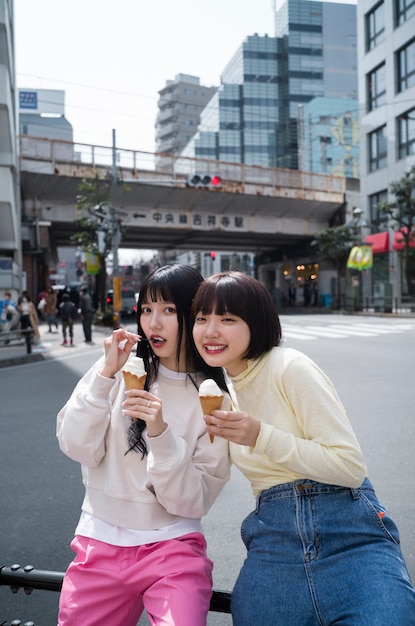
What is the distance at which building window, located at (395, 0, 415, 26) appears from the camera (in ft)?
98.3

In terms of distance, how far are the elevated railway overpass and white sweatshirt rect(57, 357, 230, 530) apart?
24.1 metres

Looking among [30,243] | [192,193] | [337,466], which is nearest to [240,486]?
[337,466]

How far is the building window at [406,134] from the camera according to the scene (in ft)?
99.0

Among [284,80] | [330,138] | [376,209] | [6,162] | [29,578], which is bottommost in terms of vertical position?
[29,578]

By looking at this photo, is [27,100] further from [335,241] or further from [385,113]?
[385,113]

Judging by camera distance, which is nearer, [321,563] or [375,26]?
[321,563]

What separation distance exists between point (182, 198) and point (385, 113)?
1364 cm

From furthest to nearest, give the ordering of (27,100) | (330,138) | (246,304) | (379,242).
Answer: (330,138) < (27,100) < (379,242) < (246,304)

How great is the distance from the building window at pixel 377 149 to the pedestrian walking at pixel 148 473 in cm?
3470

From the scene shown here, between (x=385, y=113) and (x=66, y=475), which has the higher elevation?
(x=385, y=113)

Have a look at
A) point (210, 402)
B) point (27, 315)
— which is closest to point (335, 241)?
point (27, 315)

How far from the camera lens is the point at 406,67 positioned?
101 feet

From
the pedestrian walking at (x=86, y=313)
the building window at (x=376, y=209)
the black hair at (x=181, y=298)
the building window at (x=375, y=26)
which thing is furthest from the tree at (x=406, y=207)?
the black hair at (x=181, y=298)

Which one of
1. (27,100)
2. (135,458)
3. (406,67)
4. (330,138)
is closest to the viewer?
(135,458)
